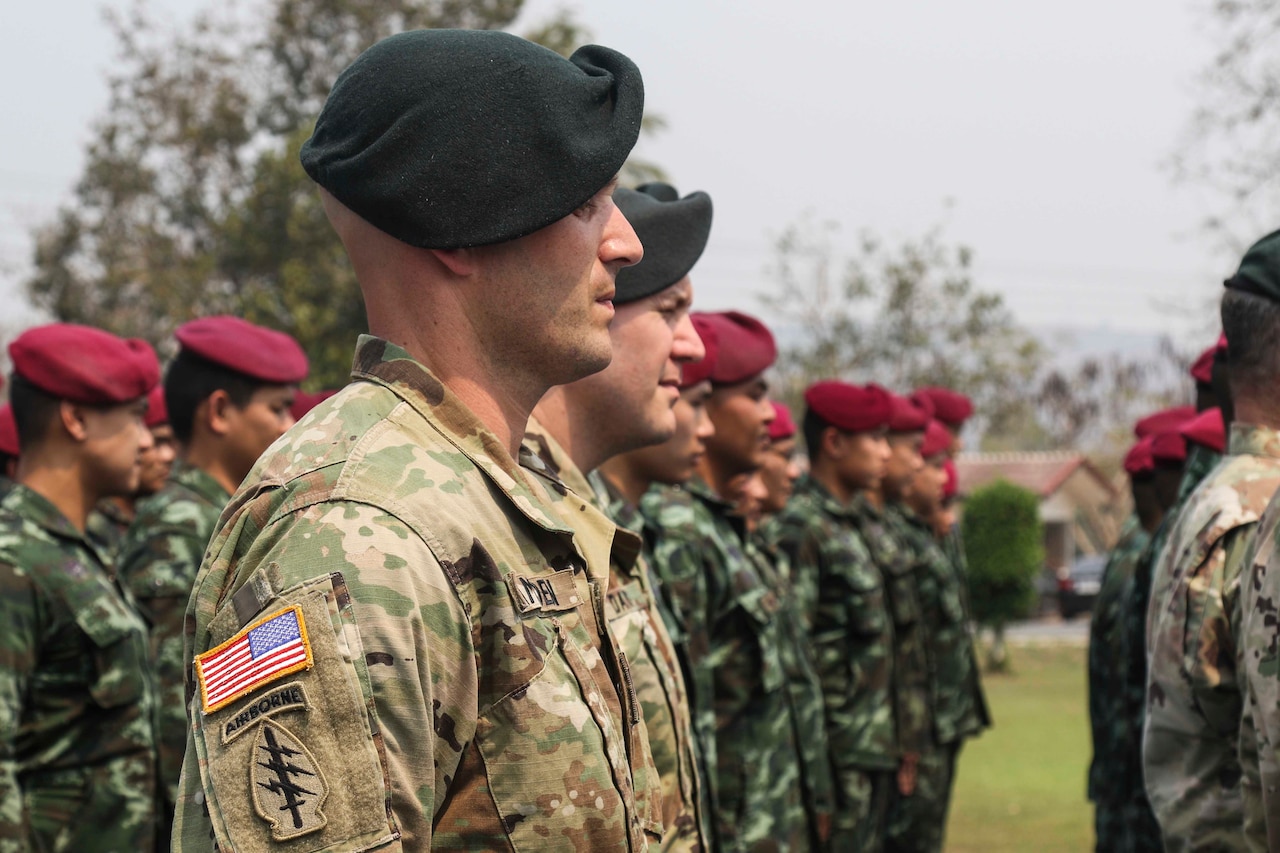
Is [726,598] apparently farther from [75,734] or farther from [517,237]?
[517,237]

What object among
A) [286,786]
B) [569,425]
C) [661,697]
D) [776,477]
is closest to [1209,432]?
[776,477]

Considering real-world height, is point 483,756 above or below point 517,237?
below

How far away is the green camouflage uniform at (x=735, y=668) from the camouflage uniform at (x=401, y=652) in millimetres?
2540

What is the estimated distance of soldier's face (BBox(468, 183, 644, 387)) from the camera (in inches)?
69.3

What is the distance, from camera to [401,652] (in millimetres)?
1445

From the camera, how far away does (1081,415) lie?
184 feet

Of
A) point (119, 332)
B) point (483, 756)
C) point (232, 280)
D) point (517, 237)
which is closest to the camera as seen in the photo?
point (483, 756)

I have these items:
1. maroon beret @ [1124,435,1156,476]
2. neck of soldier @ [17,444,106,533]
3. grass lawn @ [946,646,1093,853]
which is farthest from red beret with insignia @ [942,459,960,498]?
neck of soldier @ [17,444,106,533]

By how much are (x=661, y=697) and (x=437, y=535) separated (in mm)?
1284

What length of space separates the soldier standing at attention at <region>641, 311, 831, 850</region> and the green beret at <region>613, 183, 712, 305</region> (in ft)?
3.34

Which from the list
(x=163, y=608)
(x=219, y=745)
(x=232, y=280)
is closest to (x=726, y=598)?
(x=163, y=608)

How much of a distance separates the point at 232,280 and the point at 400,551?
1832 centimetres

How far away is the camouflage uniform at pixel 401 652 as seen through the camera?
1.39m

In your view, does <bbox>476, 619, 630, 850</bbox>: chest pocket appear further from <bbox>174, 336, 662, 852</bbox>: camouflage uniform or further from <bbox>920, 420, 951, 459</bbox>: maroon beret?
<bbox>920, 420, 951, 459</bbox>: maroon beret
